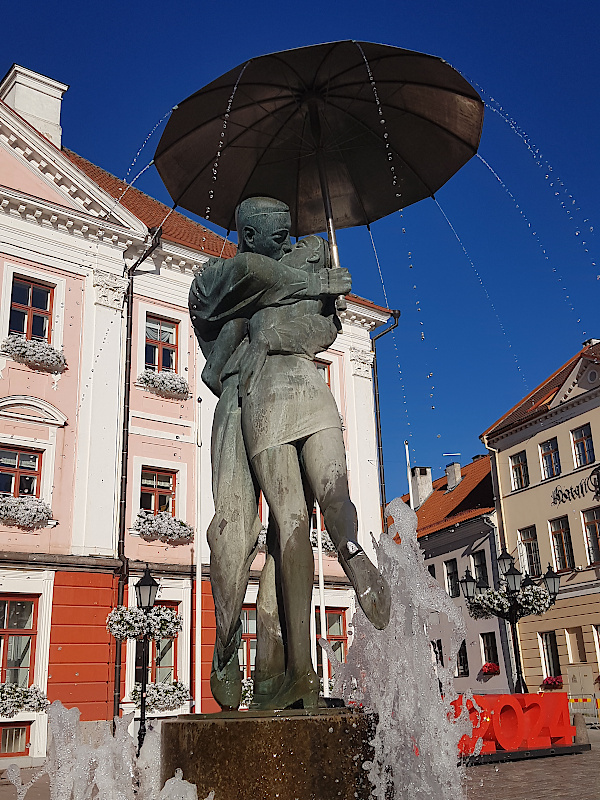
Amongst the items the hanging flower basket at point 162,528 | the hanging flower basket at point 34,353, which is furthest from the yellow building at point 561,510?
the hanging flower basket at point 34,353

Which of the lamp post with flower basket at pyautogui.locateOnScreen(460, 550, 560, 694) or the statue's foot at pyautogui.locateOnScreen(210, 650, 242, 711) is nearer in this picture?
the statue's foot at pyautogui.locateOnScreen(210, 650, 242, 711)

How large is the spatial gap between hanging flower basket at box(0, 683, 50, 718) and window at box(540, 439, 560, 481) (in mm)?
23552

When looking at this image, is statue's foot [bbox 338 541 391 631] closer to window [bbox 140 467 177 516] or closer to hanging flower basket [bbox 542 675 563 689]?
window [bbox 140 467 177 516]

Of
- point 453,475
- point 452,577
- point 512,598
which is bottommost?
point 512,598

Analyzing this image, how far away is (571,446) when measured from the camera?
1271 inches

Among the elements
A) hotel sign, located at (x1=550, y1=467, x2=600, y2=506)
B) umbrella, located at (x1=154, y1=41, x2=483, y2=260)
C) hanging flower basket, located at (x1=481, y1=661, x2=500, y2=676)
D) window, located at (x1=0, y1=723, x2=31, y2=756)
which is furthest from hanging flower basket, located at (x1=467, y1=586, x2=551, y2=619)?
umbrella, located at (x1=154, y1=41, x2=483, y2=260)

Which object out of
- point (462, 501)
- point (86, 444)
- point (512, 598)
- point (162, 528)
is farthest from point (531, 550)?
point (86, 444)

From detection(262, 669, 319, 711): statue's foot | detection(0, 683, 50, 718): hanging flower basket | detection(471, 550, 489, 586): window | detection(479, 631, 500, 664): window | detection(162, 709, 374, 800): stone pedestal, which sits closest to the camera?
detection(162, 709, 374, 800): stone pedestal

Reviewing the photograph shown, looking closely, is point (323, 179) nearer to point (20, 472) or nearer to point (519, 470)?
point (20, 472)

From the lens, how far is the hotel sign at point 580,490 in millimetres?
30531

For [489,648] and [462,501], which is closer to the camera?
[489,648]

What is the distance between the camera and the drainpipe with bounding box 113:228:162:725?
692 inches

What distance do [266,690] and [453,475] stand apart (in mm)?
43575

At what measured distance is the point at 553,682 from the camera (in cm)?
3047
